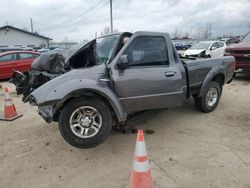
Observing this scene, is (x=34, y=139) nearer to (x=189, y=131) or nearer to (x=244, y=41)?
(x=189, y=131)

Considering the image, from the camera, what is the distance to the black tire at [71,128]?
155 inches

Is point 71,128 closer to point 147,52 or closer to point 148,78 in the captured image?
point 148,78

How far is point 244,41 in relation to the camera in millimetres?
11336

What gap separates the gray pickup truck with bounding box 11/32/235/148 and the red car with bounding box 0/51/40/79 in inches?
346

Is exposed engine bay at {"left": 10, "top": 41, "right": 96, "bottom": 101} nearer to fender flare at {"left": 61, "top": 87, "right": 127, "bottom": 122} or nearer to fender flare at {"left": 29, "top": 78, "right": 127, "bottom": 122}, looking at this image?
fender flare at {"left": 29, "top": 78, "right": 127, "bottom": 122}

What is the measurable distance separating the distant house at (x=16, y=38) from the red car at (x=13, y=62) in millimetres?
29381

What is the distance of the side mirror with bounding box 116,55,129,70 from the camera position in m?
4.17

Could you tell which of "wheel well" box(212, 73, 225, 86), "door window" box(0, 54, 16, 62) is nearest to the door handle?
"wheel well" box(212, 73, 225, 86)

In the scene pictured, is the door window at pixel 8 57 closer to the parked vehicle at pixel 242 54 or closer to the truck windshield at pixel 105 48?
the truck windshield at pixel 105 48

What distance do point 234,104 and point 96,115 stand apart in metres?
4.54

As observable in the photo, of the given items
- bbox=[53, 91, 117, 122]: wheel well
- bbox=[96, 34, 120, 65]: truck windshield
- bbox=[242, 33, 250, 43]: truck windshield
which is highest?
bbox=[242, 33, 250, 43]: truck windshield

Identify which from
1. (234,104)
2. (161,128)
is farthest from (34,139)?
(234,104)

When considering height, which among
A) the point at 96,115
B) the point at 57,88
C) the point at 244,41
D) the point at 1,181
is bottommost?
the point at 1,181

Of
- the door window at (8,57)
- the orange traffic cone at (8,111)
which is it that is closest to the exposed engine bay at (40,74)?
the orange traffic cone at (8,111)
